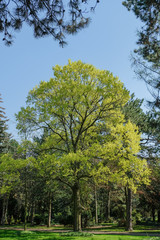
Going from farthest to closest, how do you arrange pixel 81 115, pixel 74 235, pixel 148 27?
pixel 81 115 → pixel 74 235 → pixel 148 27

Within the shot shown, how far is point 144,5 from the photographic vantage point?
7492mm

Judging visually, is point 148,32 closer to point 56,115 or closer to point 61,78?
point 61,78

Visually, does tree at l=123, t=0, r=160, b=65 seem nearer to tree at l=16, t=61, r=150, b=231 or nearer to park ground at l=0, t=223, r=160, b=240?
tree at l=16, t=61, r=150, b=231

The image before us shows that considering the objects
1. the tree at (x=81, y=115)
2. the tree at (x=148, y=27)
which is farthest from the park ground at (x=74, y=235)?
the tree at (x=148, y=27)

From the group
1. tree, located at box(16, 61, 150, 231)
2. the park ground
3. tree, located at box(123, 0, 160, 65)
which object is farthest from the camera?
tree, located at box(16, 61, 150, 231)

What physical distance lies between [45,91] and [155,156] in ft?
38.4

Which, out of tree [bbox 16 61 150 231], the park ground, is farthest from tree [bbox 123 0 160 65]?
the park ground

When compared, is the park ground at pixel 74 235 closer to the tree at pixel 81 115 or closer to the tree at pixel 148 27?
the tree at pixel 81 115

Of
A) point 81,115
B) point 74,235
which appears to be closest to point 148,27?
point 81,115

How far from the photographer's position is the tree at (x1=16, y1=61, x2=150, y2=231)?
12133 millimetres

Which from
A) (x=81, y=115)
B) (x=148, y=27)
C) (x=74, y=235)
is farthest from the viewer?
(x=81, y=115)

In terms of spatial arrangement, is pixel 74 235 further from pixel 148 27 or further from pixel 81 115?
pixel 148 27

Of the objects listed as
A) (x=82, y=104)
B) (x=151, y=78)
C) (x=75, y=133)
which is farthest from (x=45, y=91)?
(x=151, y=78)

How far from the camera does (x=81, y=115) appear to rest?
1373 cm
